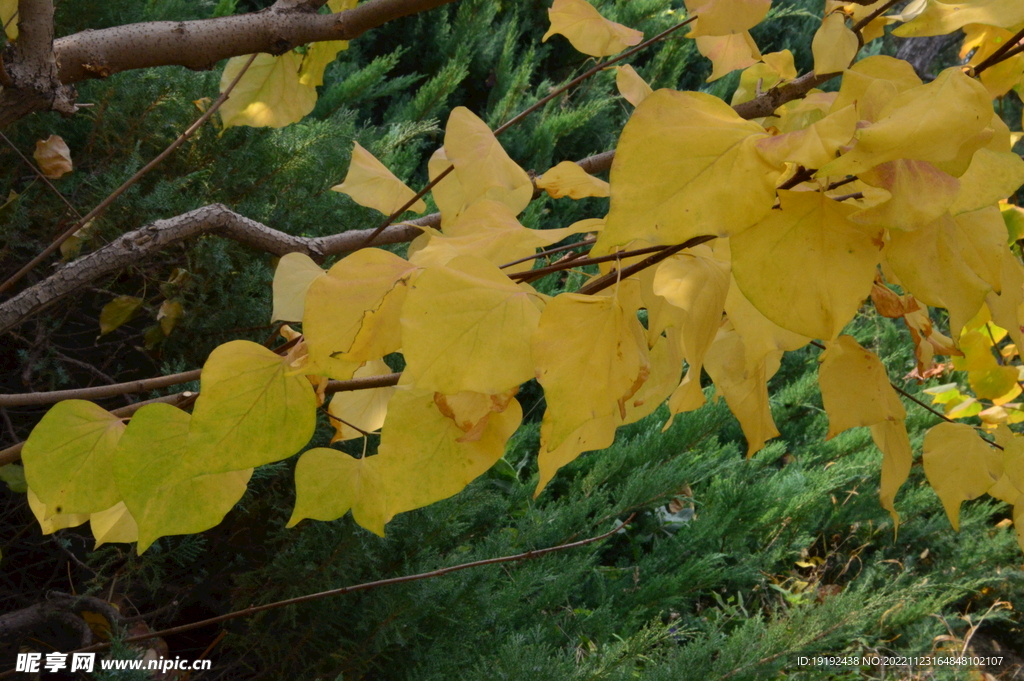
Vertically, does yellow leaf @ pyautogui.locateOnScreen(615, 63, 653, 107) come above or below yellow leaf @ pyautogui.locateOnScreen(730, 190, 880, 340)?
below

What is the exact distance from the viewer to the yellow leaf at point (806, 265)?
Answer: 0.19 meters

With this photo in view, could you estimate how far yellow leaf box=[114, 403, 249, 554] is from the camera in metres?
0.24

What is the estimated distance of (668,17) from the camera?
2.46 m

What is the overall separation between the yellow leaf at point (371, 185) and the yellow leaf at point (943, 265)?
0.34 m

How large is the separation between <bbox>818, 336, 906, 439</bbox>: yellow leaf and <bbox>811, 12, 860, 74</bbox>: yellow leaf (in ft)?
0.70

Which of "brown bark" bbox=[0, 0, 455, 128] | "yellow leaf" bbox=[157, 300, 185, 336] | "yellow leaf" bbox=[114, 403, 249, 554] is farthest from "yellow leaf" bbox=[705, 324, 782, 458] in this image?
"yellow leaf" bbox=[157, 300, 185, 336]

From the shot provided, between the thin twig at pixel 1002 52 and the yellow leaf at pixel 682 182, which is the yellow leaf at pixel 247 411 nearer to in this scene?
the yellow leaf at pixel 682 182

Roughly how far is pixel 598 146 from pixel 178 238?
188cm

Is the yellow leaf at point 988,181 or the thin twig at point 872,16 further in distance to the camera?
the thin twig at point 872,16

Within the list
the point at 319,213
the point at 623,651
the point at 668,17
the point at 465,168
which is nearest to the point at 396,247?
the point at 319,213

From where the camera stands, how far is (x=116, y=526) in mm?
359

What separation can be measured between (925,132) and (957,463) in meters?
0.34

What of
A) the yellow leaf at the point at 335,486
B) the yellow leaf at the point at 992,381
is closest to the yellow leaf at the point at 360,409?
the yellow leaf at the point at 335,486

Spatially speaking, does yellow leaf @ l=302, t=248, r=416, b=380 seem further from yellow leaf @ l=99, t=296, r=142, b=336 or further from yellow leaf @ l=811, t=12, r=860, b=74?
yellow leaf @ l=99, t=296, r=142, b=336
